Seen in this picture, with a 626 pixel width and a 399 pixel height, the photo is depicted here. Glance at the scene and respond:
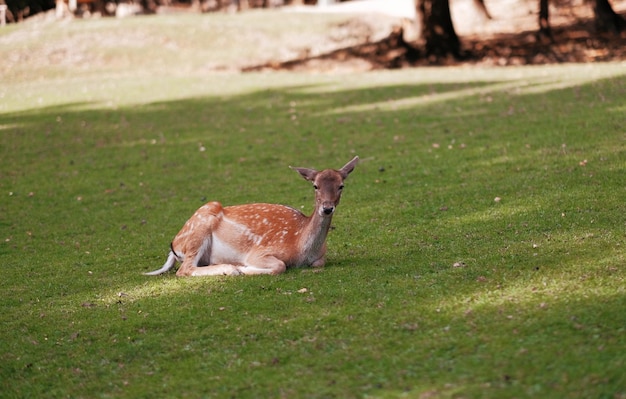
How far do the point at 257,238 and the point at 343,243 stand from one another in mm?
1419

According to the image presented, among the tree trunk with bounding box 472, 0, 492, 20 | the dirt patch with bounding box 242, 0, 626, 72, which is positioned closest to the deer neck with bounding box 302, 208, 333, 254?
the dirt patch with bounding box 242, 0, 626, 72

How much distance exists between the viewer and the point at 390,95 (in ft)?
70.5

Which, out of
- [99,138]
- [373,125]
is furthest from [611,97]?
[99,138]

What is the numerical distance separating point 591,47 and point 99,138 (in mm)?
18033

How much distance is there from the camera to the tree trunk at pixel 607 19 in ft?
99.7

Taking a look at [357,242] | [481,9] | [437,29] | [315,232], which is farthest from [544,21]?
[315,232]

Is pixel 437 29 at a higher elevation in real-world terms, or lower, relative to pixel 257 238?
lower

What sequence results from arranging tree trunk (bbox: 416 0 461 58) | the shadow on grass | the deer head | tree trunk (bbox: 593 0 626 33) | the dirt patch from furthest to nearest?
tree trunk (bbox: 593 0 626 33), tree trunk (bbox: 416 0 461 58), the dirt patch, the deer head, the shadow on grass

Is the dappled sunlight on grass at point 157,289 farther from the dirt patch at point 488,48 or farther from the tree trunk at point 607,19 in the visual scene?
the tree trunk at point 607,19

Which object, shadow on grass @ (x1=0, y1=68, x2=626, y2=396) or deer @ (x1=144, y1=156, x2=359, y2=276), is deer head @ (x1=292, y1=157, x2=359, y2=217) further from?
shadow on grass @ (x1=0, y1=68, x2=626, y2=396)

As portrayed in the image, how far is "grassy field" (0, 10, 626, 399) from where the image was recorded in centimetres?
628

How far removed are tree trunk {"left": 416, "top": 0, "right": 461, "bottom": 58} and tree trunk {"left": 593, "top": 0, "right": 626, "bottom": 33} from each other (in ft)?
18.3

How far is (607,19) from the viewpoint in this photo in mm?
30578

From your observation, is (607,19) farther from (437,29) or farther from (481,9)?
(481,9)
